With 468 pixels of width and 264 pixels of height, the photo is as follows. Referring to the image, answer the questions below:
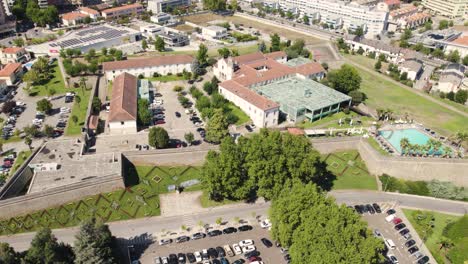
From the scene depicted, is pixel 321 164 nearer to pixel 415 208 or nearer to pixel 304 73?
pixel 415 208

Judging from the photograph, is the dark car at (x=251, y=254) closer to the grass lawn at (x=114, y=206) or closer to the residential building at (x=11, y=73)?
the grass lawn at (x=114, y=206)

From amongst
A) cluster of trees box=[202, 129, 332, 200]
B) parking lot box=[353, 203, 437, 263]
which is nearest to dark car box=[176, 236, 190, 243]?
cluster of trees box=[202, 129, 332, 200]

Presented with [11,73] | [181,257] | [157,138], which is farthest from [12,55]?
[181,257]

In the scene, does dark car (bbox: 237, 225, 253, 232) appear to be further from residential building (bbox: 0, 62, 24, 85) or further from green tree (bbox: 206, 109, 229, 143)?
residential building (bbox: 0, 62, 24, 85)

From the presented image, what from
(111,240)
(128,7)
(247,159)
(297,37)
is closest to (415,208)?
(247,159)

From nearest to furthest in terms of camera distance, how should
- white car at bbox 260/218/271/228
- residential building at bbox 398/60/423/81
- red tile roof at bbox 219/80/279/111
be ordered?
1. white car at bbox 260/218/271/228
2. red tile roof at bbox 219/80/279/111
3. residential building at bbox 398/60/423/81

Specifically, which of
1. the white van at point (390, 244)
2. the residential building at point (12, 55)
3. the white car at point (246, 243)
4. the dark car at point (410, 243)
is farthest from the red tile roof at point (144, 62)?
the dark car at point (410, 243)
